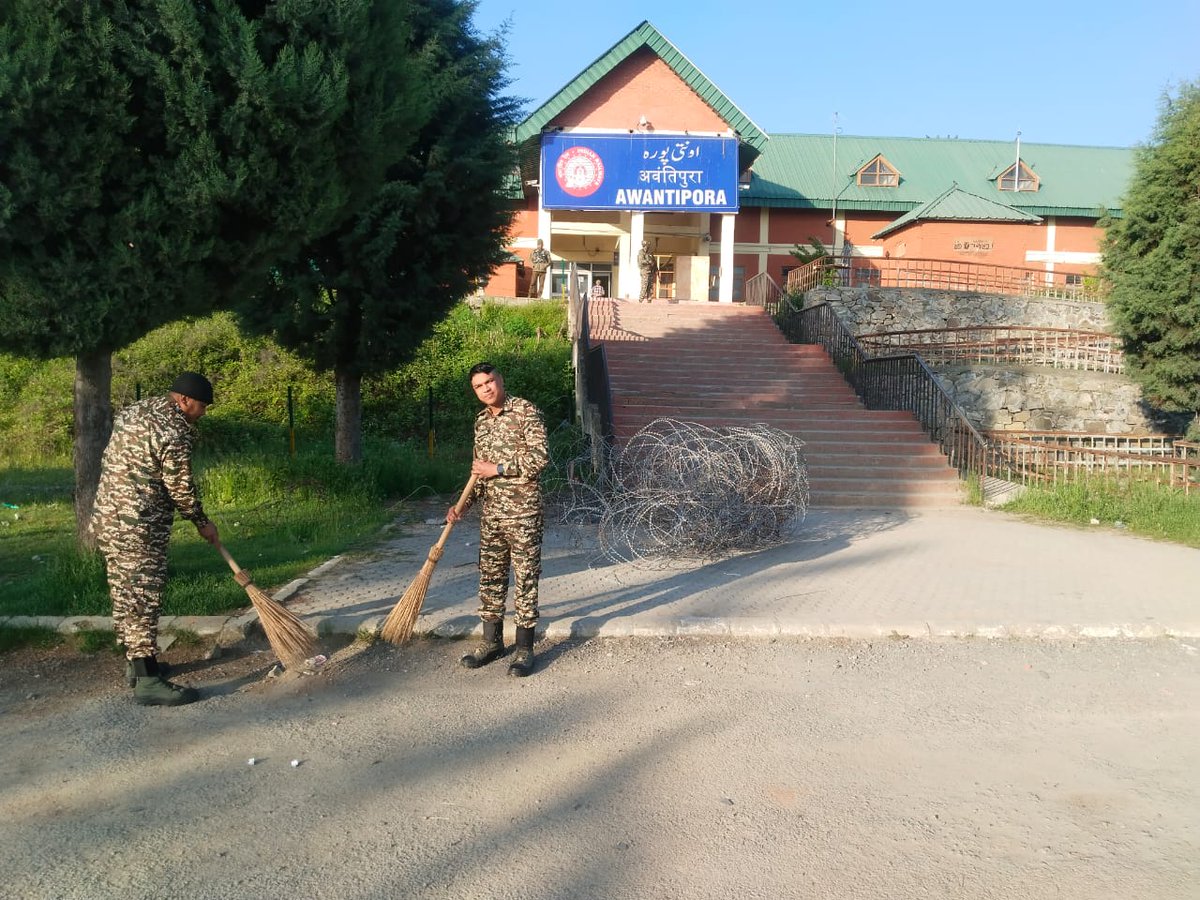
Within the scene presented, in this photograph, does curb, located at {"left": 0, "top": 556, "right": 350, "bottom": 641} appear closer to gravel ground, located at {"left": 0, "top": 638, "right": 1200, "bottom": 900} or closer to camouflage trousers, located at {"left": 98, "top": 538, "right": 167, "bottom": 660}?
gravel ground, located at {"left": 0, "top": 638, "right": 1200, "bottom": 900}

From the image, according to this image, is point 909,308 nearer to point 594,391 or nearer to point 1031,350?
point 1031,350

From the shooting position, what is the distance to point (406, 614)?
560 centimetres

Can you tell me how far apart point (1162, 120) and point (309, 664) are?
615 inches

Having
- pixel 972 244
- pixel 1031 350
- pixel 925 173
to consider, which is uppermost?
pixel 925 173

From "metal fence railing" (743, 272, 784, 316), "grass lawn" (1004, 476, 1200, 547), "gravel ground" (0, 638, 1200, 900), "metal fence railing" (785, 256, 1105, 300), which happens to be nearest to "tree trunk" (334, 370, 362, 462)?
"gravel ground" (0, 638, 1200, 900)

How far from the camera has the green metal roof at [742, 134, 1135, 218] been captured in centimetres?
3553

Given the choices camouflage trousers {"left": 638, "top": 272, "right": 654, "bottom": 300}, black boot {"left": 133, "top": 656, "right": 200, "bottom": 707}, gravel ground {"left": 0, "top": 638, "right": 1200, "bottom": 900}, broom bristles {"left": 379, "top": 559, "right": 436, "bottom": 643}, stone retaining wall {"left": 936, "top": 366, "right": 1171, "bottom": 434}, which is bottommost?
gravel ground {"left": 0, "top": 638, "right": 1200, "bottom": 900}

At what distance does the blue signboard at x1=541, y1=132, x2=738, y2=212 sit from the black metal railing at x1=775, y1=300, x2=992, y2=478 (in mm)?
8744

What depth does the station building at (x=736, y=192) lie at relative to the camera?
85.4ft

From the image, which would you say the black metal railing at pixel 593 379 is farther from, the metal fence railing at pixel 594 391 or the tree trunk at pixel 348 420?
the tree trunk at pixel 348 420

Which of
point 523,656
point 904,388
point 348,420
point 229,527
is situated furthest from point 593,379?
point 523,656

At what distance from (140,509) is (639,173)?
2313cm

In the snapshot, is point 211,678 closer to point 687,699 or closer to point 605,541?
point 687,699

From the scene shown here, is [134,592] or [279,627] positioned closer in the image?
[134,592]
